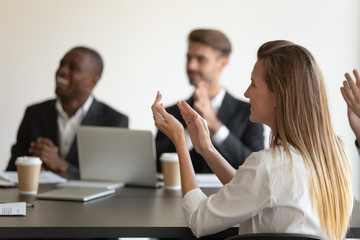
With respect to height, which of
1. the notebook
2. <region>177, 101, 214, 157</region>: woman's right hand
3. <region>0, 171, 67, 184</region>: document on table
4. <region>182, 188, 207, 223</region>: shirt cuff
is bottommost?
<region>0, 171, 67, 184</region>: document on table

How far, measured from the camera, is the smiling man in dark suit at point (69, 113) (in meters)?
3.74

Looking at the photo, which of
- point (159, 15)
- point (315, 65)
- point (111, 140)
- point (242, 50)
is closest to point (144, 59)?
point (159, 15)

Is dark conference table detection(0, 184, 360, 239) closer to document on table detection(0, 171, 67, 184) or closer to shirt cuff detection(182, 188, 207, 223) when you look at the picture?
shirt cuff detection(182, 188, 207, 223)

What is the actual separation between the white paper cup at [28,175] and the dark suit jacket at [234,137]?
1.05 metres

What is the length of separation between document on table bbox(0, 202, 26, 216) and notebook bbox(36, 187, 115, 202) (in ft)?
0.66

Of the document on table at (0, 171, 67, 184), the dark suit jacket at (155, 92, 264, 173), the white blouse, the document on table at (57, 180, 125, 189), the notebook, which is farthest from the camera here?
the dark suit jacket at (155, 92, 264, 173)

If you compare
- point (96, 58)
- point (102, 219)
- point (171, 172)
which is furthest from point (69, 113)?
point (102, 219)

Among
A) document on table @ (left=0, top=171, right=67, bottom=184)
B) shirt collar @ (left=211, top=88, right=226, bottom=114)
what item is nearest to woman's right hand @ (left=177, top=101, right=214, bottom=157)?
document on table @ (left=0, top=171, right=67, bottom=184)

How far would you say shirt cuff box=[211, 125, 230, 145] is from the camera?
3476 millimetres

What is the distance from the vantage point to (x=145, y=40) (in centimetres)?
451

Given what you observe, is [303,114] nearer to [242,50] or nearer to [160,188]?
[160,188]

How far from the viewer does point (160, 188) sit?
8.57ft

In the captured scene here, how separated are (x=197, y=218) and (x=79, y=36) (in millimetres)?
3144

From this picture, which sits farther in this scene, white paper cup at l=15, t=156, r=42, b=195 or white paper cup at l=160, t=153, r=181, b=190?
white paper cup at l=160, t=153, r=181, b=190
